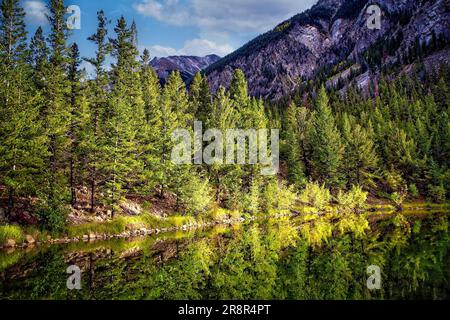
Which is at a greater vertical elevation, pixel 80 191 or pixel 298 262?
pixel 80 191

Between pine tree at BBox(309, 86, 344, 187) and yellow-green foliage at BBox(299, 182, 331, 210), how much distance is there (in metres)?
9.23

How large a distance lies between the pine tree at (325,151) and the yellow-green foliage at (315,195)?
9230 millimetres

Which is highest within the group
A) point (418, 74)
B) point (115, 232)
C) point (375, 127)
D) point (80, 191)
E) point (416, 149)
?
point (418, 74)

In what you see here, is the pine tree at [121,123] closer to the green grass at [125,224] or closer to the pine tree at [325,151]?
the green grass at [125,224]

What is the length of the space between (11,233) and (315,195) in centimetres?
4455

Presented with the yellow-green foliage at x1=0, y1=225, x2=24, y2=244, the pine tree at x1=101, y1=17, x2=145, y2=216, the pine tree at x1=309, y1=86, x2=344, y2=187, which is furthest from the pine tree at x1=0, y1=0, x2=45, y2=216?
the pine tree at x1=309, y1=86, x2=344, y2=187

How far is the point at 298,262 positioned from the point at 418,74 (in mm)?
155157

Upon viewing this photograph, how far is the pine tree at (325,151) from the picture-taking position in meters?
66.9

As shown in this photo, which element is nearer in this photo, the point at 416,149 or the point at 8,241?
the point at 8,241

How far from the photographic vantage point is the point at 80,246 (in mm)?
26484

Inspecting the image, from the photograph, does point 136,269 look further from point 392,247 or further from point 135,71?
point 135,71

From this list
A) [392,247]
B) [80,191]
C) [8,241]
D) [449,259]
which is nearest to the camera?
[449,259]

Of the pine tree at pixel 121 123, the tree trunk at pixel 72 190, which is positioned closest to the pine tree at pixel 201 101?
the pine tree at pixel 121 123

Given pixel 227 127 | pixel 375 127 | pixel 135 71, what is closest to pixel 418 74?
pixel 375 127
